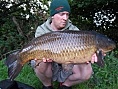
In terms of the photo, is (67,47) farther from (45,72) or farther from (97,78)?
(97,78)

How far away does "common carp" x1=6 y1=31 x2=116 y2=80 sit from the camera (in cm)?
262

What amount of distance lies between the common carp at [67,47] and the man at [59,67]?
0.22 metres

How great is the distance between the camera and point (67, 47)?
261cm

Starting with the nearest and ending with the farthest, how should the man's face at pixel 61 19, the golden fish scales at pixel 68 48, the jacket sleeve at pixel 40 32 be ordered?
1. the golden fish scales at pixel 68 48
2. the man's face at pixel 61 19
3. the jacket sleeve at pixel 40 32

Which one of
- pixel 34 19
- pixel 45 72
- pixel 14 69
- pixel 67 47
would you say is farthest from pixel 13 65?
pixel 34 19

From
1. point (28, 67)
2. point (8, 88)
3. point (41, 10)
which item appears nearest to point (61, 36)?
point (8, 88)

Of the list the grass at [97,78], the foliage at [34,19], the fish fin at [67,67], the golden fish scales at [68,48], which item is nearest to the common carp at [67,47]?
the golden fish scales at [68,48]

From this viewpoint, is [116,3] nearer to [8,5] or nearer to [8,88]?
[8,5]

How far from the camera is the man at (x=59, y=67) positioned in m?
2.99

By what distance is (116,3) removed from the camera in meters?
6.91

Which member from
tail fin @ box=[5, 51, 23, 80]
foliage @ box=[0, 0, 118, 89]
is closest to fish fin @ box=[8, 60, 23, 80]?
tail fin @ box=[5, 51, 23, 80]

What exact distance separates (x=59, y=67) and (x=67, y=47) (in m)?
0.58

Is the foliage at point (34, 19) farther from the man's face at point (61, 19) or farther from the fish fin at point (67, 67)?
the man's face at point (61, 19)

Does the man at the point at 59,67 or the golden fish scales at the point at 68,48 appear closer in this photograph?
the golden fish scales at the point at 68,48
